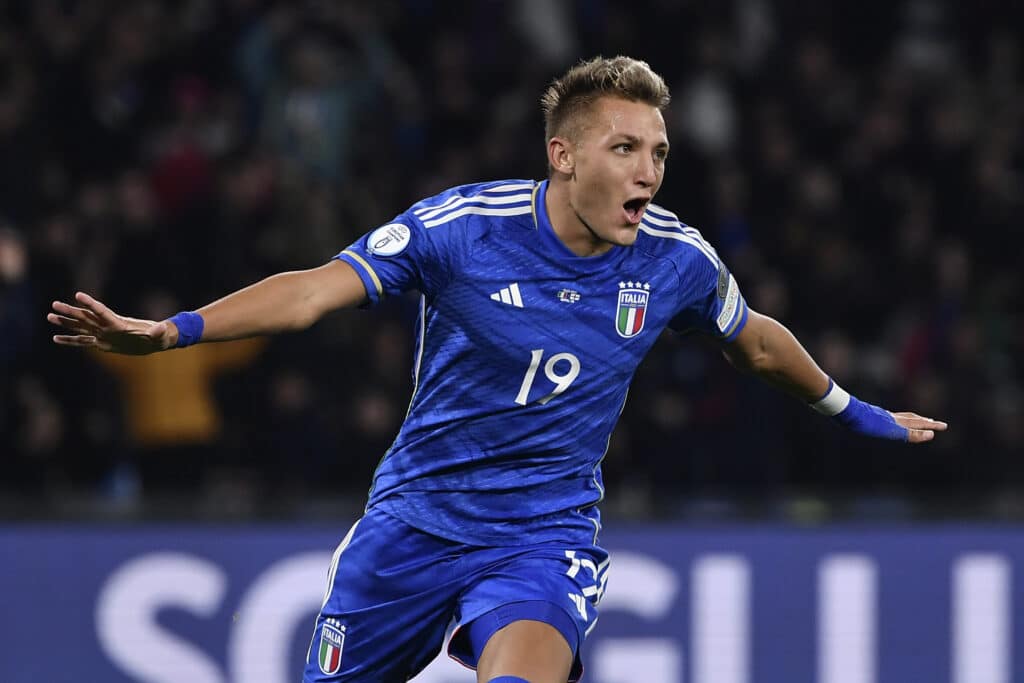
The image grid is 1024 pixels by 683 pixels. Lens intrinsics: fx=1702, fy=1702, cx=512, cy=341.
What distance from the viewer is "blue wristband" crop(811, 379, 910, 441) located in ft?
16.8

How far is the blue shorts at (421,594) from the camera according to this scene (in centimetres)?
455

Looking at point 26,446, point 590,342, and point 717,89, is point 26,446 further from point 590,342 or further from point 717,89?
point 717,89

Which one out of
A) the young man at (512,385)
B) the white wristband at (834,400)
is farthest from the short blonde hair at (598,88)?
the white wristband at (834,400)

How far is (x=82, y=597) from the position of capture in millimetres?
7805

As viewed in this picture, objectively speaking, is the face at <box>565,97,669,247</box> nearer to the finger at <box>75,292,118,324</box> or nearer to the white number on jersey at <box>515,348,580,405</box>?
the white number on jersey at <box>515,348,580,405</box>

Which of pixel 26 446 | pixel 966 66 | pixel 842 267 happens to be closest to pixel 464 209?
pixel 26 446

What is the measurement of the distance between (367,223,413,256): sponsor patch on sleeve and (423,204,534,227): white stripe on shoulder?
0.25 ft

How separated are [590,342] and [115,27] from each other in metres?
6.27

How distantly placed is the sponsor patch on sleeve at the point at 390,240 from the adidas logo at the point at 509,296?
11.0 inches

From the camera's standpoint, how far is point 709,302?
4.94 meters

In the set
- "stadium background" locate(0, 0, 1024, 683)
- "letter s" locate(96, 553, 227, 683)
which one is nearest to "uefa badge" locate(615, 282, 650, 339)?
"stadium background" locate(0, 0, 1024, 683)

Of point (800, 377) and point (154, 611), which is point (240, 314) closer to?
point (800, 377)

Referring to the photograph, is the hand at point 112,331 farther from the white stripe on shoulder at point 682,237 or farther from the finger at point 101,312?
the white stripe on shoulder at point 682,237

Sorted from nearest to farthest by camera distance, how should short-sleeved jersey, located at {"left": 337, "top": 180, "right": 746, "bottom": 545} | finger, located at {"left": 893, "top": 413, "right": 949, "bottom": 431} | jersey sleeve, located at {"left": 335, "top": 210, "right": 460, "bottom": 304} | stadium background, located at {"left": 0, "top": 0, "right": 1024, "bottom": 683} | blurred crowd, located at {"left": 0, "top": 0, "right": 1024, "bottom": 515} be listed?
jersey sleeve, located at {"left": 335, "top": 210, "right": 460, "bottom": 304} < short-sleeved jersey, located at {"left": 337, "top": 180, "right": 746, "bottom": 545} < finger, located at {"left": 893, "top": 413, "right": 949, "bottom": 431} < stadium background, located at {"left": 0, "top": 0, "right": 1024, "bottom": 683} < blurred crowd, located at {"left": 0, "top": 0, "right": 1024, "bottom": 515}
